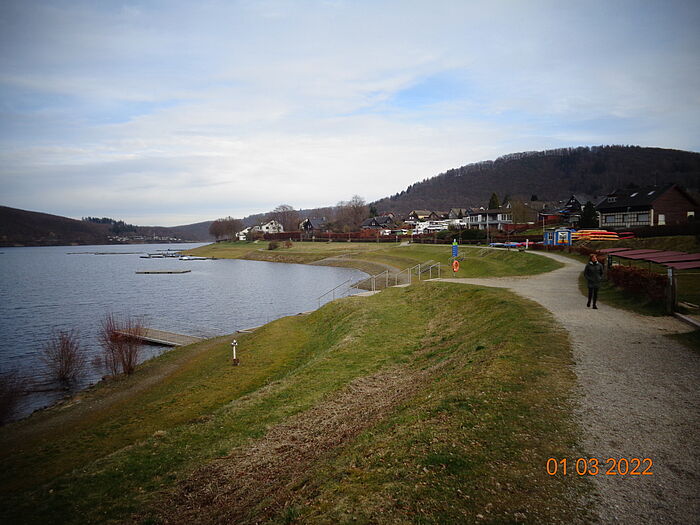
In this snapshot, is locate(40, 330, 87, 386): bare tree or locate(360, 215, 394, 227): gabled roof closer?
locate(40, 330, 87, 386): bare tree

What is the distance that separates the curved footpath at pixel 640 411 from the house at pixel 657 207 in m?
56.7

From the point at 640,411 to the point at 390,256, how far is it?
69373 mm

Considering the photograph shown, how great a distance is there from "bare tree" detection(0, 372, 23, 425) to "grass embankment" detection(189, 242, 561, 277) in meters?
36.0

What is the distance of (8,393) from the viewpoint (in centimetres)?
1925

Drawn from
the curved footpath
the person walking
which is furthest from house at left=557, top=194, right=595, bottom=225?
the curved footpath

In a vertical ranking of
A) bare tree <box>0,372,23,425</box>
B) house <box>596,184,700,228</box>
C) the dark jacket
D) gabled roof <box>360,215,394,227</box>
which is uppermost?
gabled roof <box>360,215,394,227</box>

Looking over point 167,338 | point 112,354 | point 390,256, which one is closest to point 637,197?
point 390,256

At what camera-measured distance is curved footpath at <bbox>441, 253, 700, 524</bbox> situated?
18.1ft

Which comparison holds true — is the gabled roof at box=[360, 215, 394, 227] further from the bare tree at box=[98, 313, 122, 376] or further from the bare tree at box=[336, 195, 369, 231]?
the bare tree at box=[98, 313, 122, 376]

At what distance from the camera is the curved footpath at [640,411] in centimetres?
553

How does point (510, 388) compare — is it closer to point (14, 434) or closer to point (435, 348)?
point (435, 348)

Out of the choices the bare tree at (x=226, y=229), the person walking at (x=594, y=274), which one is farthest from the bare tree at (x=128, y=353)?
the bare tree at (x=226, y=229)

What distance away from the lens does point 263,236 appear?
15912 centimetres

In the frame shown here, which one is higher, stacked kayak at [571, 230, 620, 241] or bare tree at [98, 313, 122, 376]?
stacked kayak at [571, 230, 620, 241]
